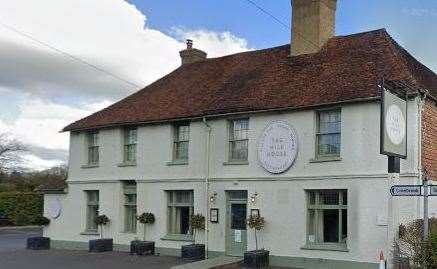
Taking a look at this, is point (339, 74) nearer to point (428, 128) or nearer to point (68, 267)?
point (428, 128)

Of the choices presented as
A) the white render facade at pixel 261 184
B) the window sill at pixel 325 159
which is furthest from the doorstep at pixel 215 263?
the window sill at pixel 325 159

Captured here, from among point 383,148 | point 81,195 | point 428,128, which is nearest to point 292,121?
point 428,128

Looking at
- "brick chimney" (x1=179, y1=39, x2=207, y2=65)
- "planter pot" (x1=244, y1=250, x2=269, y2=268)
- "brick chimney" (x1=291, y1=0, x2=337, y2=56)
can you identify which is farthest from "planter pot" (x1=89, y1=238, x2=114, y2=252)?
"brick chimney" (x1=291, y1=0, x2=337, y2=56)

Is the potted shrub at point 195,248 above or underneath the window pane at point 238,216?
underneath

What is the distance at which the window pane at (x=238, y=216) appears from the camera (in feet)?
→ 74.3

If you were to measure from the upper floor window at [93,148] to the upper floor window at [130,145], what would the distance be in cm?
198

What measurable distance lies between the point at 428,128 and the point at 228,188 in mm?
7531

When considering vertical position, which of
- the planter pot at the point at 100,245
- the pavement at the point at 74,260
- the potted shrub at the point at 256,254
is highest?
the potted shrub at the point at 256,254

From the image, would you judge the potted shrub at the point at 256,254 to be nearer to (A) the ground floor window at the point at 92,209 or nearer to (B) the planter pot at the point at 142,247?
(B) the planter pot at the point at 142,247

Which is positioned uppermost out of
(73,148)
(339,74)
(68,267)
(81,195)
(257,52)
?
(257,52)

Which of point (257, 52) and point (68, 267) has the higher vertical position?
point (257, 52)

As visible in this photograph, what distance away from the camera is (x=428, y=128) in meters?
19.8

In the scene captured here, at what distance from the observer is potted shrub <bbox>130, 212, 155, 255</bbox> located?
80.4 ft

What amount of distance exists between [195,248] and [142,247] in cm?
278
